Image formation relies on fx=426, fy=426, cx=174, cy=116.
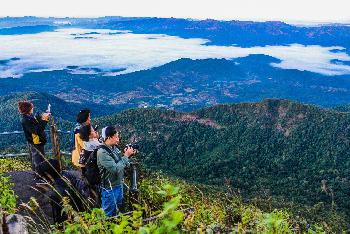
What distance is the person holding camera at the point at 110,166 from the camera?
7988mm

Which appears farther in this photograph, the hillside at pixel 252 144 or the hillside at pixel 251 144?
the hillside at pixel 252 144

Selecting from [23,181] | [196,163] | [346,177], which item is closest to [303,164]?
[346,177]

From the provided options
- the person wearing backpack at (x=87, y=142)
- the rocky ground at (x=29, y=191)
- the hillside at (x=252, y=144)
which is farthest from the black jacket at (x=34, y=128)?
the hillside at (x=252, y=144)

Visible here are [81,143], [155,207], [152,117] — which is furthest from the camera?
[152,117]

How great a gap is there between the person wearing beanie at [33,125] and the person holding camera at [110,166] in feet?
11.4

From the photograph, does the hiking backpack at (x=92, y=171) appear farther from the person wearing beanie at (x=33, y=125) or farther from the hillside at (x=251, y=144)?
the hillside at (x=251, y=144)

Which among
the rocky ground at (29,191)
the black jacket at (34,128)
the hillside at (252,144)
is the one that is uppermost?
the black jacket at (34,128)

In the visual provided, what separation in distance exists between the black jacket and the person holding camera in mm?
3848

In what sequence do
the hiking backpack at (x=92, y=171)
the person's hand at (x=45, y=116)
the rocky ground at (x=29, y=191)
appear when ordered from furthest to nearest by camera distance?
the person's hand at (x=45, y=116) → the rocky ground at (x=29, y=191) → the hiking backpack at (x=92, y=171)

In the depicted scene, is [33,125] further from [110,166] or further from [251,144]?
[251,144]

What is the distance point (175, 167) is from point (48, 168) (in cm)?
9384

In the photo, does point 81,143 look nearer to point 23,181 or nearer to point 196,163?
point 23,181

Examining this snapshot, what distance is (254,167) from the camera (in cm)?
10238

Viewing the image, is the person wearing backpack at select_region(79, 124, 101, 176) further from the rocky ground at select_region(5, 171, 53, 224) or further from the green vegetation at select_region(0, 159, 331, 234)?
the rocky ground at select_region(5, 171, 53, 224)
